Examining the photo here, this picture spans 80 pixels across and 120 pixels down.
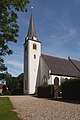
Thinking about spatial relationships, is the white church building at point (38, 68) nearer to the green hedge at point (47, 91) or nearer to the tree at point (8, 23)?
the green hedge at point (47, 91)

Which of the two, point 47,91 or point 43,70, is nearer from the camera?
point 47,91

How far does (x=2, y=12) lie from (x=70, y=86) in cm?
1669

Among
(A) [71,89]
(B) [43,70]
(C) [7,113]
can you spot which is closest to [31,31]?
(B) [43,70]

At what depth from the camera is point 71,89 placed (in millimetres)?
23609

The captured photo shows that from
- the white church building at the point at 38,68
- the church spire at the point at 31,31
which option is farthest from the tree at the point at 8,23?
the church spire at the point at 31,31

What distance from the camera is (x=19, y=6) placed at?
966 centimetres

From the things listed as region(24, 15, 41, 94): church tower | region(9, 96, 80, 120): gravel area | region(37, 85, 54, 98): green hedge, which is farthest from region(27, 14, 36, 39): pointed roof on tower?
region(9, 96, 80, 120): gravel area

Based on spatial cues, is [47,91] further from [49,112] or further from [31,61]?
[49,112]

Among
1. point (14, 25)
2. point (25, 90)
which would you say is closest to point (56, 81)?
point (25, 90)

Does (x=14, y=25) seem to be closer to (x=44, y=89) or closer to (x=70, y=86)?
(x=70, y=86)

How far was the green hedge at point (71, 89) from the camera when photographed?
2221cm

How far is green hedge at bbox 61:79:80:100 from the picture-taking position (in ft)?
72.9

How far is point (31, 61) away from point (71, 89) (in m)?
25.0

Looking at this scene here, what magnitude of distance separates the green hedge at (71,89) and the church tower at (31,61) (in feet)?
70.9
